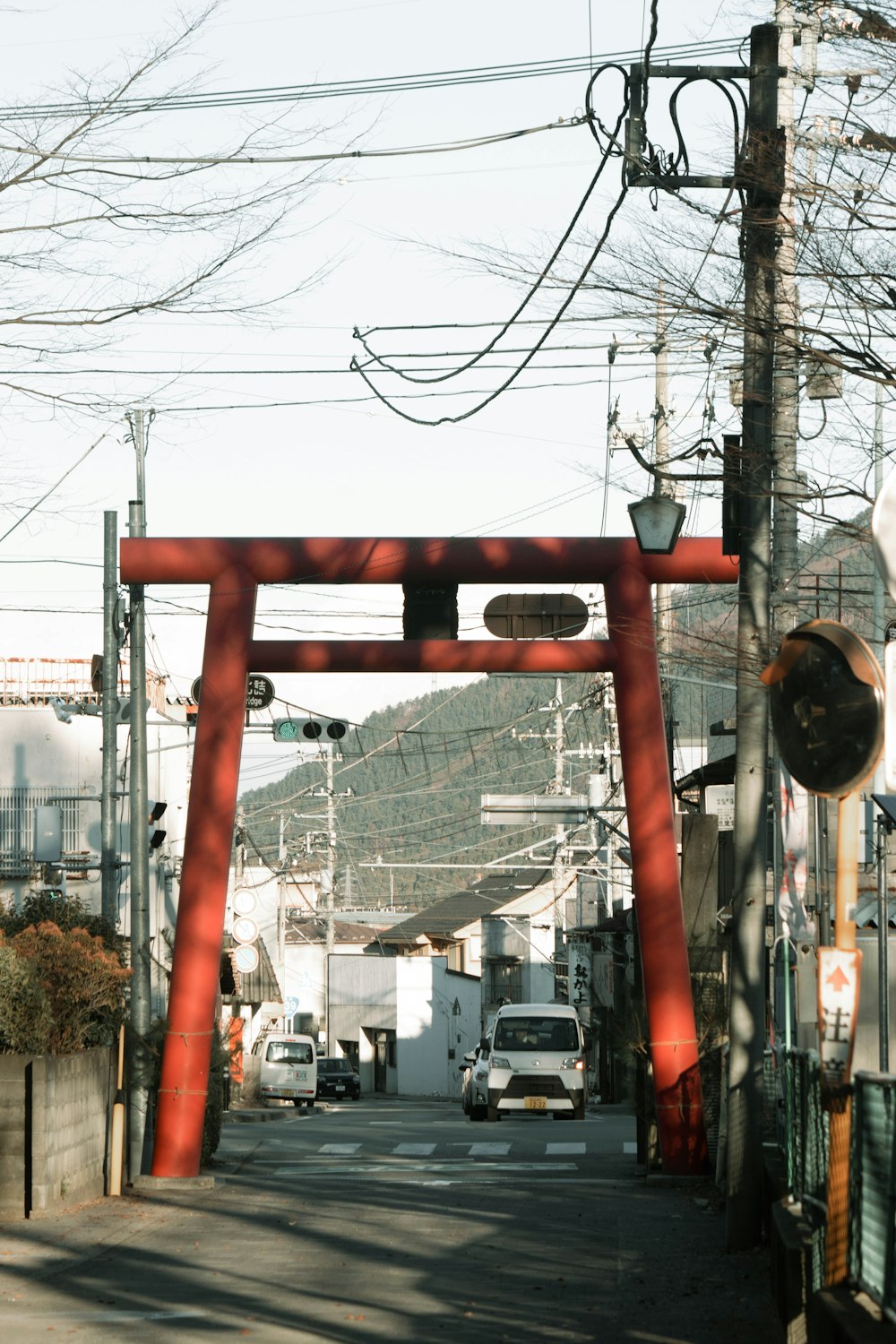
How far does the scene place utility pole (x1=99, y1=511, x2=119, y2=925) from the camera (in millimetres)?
22703

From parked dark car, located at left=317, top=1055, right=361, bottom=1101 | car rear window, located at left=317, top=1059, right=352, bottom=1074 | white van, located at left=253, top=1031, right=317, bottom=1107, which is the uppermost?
white van, located at left=253, top=1031, right=317, bottom=1107

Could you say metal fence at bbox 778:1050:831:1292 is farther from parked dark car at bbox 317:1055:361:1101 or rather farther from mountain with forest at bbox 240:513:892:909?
parked dark car at bbox 317:1055:361:1101

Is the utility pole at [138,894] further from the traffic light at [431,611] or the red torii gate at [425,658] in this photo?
the traffic light at [431,611]

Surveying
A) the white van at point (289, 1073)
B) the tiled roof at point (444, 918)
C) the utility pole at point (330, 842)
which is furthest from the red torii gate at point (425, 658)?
the tiled roof at point (444, 918)

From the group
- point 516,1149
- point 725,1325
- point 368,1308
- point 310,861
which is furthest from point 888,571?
point 310,861

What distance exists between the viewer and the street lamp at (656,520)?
1402 cm

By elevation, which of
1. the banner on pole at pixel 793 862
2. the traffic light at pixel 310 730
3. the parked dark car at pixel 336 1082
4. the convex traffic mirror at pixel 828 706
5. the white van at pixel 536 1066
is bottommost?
the parked dark car at pixel 336 1082

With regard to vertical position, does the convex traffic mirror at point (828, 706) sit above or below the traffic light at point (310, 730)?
below

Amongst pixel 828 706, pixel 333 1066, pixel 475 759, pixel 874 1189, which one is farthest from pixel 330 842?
pixel 874 1189

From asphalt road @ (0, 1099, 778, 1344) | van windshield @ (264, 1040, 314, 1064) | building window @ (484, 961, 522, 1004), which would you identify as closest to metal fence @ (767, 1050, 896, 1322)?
asphalt road @ (0, 1099, 778, 1344)

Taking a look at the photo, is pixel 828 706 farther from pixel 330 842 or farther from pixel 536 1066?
pixel 330 842

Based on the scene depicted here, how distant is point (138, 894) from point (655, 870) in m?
5.32

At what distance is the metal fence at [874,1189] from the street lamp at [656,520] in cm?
790

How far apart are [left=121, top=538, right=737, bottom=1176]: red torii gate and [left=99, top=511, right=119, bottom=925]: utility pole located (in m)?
4.06
